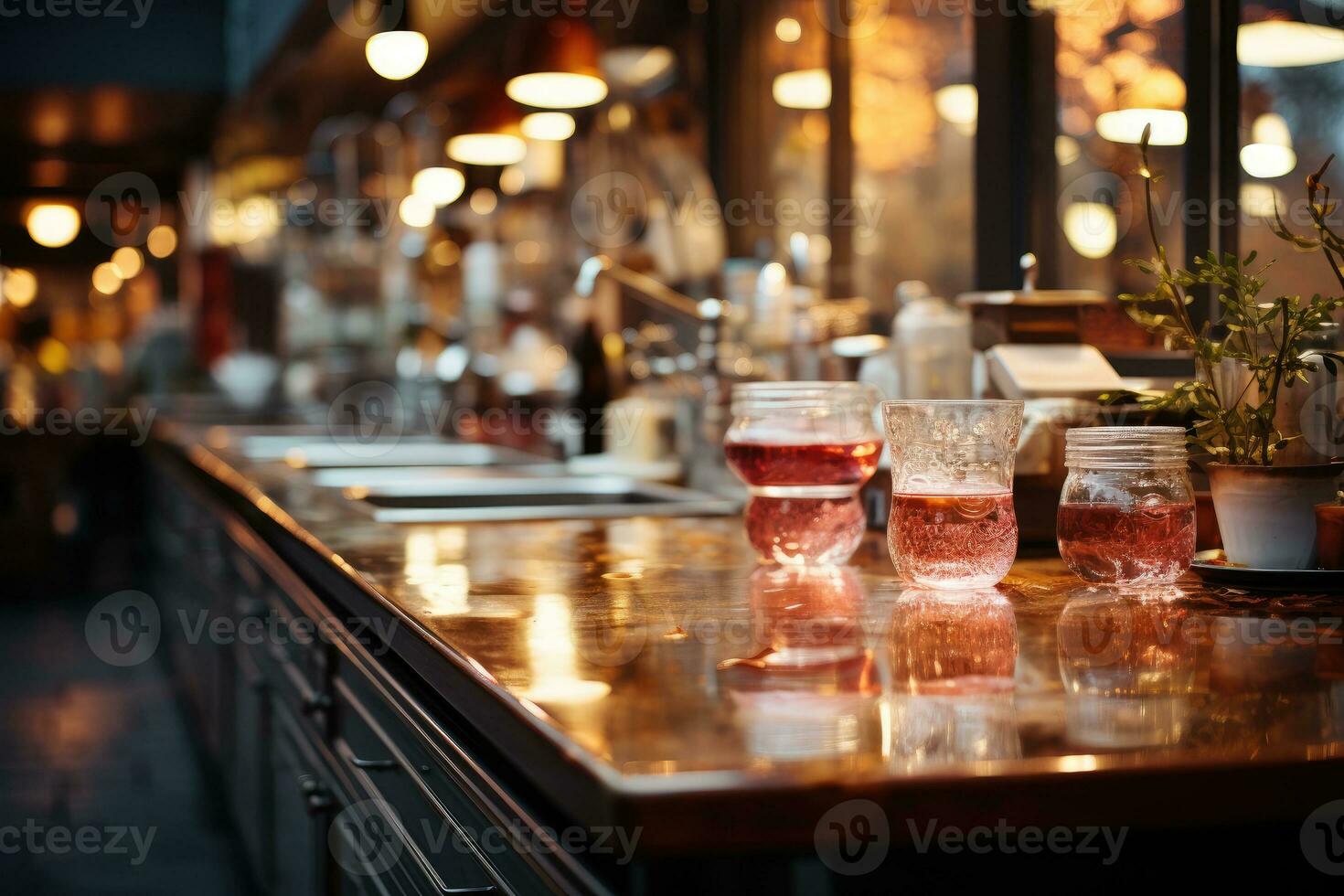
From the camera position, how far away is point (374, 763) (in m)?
1.33

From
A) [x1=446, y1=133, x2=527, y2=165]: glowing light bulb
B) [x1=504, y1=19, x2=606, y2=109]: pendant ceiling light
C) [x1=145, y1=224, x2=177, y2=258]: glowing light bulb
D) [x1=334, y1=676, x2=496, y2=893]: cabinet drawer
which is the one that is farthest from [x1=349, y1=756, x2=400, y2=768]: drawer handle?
[x1=145, y1=224, x2=177, y2=258]: glowing light bulb

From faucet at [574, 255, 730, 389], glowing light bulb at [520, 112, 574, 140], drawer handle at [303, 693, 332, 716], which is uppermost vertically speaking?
glowing light bulb at [520, 112, 574, 140]

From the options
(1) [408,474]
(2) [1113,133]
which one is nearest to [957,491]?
(2) [1113,133]

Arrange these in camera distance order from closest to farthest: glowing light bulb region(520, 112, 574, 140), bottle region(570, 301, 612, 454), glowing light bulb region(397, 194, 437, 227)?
bottle region(570, 301, 612, 454) → glowing light bulb region(520, 112, 574, 140) → glowing light bulb region(397, 194, 437, 227)

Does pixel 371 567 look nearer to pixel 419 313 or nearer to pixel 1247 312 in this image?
pixel 1247 312

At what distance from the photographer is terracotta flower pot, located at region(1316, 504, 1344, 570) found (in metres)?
1.21

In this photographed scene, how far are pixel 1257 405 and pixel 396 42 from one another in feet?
8.97

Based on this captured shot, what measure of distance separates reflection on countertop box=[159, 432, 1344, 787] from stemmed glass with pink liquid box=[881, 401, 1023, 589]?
33 mm

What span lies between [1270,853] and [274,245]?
405 inches

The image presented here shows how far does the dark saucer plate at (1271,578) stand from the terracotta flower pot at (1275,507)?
0.9 inches

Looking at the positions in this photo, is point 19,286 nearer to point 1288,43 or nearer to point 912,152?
point 912,152

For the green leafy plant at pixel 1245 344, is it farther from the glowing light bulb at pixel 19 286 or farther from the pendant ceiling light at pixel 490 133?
the glowing light bulb at pixel 19 286

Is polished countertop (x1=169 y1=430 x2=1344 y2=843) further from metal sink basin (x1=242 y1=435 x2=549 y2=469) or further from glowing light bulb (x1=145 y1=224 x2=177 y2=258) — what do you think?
glowing light bulb (x1=145 y1=224 x2=177 y2=258)

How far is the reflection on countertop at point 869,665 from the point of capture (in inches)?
27.6
